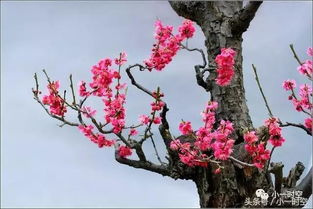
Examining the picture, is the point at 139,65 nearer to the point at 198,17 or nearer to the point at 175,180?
the point at 198,17

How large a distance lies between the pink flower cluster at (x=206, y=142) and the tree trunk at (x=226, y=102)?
0.28 meters

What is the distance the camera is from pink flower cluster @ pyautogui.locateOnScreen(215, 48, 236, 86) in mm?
6141

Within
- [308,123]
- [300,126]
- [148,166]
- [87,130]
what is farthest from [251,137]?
[87,130]

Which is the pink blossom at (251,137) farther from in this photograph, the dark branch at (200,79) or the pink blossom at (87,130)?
the pink blossom at (87,130)

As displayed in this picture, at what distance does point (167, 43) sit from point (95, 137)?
174 centimetres

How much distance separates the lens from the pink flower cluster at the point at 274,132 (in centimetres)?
524

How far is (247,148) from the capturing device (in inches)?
215

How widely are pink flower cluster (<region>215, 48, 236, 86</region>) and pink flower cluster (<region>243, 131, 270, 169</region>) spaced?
1.10 meters

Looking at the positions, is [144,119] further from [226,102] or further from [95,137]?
[226,102]

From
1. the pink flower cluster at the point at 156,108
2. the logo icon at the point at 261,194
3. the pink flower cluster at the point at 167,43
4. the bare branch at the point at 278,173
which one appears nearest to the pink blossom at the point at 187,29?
the pink flower cluster at the point at 167,43

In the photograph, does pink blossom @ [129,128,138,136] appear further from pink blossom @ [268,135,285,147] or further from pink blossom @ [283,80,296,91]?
pink blossom @ [283,80,296,91]

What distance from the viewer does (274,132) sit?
206 inches

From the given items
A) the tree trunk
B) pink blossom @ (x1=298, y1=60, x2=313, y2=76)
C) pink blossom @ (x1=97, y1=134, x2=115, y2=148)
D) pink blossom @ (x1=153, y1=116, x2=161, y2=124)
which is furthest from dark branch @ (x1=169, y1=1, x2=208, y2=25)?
pink blossom @ (x1=97, y1=134, x2=115, y2=148)

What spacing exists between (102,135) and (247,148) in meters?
2.06
